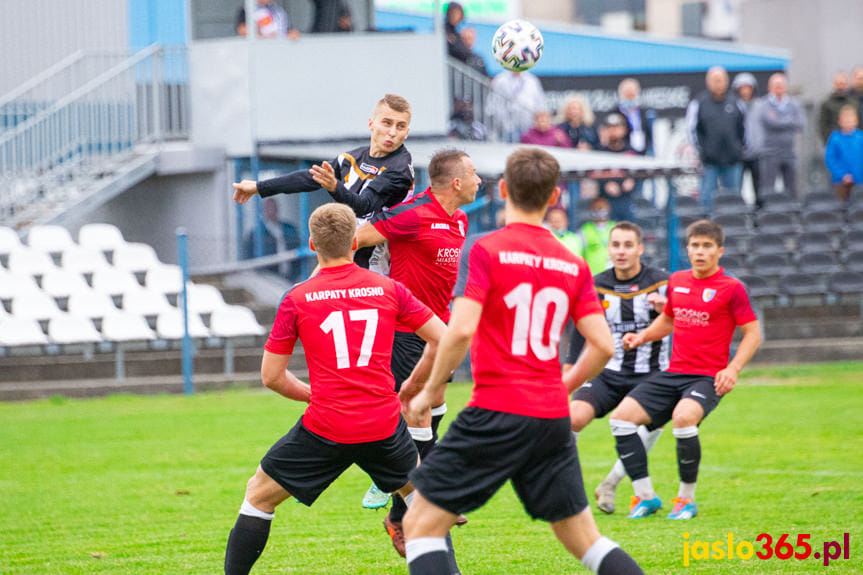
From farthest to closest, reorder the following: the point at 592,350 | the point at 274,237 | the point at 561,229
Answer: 1. the point at 274,237
2. the point at 561,229
3. the point at 592,350

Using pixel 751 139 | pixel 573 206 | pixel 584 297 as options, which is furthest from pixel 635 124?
pixel 584 297

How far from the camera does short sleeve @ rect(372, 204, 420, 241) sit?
695 cm

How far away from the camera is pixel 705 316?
8469 mm

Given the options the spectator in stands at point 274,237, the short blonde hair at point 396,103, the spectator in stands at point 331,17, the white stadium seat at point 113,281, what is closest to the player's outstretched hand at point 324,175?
the short blonde hair at point 396,103

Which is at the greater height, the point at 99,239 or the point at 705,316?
the point at 99,239

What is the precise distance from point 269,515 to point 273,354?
2.78ft

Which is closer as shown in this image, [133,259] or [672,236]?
[672,236]

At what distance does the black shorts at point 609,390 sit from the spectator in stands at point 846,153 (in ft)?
38.6

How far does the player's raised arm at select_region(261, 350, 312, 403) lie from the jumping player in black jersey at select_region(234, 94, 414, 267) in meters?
1.27

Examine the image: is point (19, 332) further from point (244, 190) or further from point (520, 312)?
point (520, 312)

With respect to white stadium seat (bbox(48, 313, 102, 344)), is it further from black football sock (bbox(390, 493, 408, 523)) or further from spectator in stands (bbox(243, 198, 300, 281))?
black football sock (bbox(390, 493, 408, 523))

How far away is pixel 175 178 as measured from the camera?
20.4m

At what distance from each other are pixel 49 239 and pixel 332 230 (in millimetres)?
13207

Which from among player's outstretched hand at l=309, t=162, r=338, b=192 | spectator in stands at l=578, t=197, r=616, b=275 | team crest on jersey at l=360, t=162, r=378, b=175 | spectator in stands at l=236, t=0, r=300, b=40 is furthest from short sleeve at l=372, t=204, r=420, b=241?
spectator in stands at l=236, t=0, r=300, b=40
